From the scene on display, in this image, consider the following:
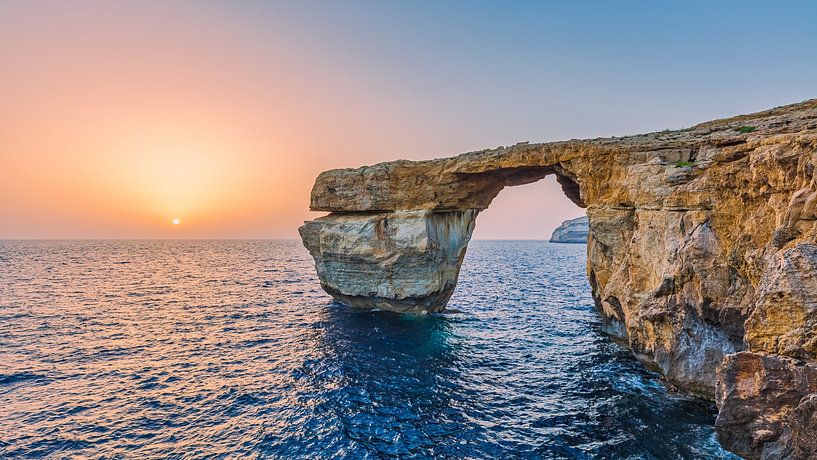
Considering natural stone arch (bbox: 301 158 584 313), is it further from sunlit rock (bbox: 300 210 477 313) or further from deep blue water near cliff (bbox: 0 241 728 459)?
deep blue water near cliff (bbox: 0 241 728 459)

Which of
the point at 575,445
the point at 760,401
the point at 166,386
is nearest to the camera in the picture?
the point at 760,401

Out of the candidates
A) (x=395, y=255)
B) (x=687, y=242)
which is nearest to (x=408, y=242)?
(x=395, y=255)

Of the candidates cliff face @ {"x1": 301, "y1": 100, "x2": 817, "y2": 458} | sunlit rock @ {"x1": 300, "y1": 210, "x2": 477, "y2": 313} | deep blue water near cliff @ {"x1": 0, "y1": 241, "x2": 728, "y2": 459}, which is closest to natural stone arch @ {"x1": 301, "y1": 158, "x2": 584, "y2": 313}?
sunlit rock @ {"x1": 300, "y1": 210, "x2": 477, "y2": 313}

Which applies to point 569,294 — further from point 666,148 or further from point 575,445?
point 575,445

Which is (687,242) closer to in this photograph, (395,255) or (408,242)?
(408,242)

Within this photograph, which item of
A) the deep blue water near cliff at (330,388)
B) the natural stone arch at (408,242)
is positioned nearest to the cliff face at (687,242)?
the natural stone arch at (408,242)

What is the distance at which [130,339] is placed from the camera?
2230 centimetres

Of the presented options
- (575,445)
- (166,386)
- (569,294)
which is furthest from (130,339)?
(569,294)

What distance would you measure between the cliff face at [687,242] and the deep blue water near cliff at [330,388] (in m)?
→ 2.22

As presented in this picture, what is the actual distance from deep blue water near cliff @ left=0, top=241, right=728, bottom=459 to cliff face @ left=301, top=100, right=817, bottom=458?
7.29 feet

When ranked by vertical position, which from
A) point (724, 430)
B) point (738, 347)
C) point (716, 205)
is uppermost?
point (716, 205)

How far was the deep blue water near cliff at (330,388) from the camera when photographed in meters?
11.7

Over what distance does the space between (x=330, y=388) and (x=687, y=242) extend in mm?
15657

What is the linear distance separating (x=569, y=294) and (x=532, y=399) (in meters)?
25.8
